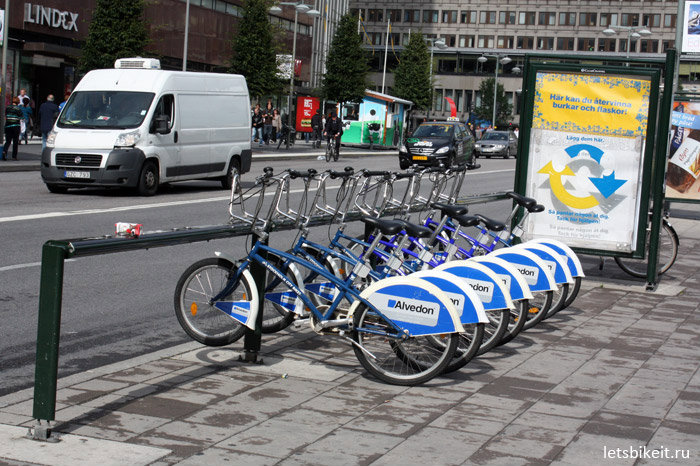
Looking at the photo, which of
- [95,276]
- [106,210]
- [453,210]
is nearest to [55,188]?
[106,210]

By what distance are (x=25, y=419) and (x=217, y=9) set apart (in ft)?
165

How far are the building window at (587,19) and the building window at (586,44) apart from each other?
1646 mm

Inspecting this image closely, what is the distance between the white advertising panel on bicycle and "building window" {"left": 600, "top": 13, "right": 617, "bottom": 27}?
10943cm

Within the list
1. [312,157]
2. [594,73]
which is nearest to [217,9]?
[312,157]

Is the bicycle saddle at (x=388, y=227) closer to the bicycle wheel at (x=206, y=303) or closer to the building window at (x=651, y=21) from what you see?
the bicycle wheel at (x=206, y=303)

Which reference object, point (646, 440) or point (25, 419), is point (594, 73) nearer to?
point (646, 440)

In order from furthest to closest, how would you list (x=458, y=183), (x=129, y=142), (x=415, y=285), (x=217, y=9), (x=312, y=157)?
(x=217, y=9)
(x=312, y=157)
(x=129, y=142)
(x=458, y=183)
(x=415, y=285)

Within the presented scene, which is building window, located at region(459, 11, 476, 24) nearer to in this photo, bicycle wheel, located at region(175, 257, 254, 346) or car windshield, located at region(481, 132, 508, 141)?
car windshield, located at region(481, 132, 508, 141)

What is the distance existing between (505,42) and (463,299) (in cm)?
11730

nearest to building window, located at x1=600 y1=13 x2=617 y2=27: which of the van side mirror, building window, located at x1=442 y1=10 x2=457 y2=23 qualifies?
building window, located at x1=442 y1=10 x2=457 y2=23

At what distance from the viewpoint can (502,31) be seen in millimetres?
120312

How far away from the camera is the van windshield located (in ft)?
66.8

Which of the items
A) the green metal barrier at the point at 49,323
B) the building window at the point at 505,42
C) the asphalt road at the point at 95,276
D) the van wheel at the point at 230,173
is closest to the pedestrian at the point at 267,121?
the van wheel at the point at 230,173

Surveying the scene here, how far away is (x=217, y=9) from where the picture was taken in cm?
5375
